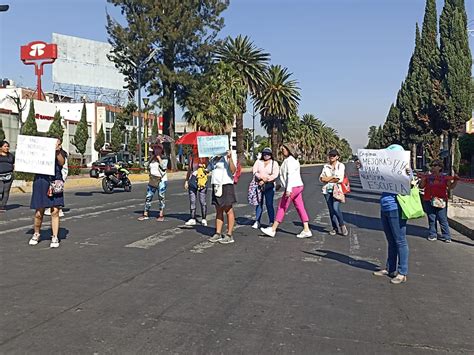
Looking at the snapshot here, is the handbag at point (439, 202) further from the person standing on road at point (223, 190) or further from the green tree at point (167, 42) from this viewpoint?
the green tree at point (167, 42)

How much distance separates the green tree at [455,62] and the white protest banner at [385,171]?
1432 centimetres

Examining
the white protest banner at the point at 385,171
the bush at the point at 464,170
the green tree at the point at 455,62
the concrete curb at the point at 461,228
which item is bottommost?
the bush at the point at 464,170

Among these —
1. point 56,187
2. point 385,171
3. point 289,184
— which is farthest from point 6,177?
point 385,171

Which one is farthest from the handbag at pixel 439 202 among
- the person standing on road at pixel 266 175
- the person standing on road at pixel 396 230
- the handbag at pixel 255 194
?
the person standing on road at pixel 396 230

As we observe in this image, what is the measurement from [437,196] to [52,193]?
23.1 ft

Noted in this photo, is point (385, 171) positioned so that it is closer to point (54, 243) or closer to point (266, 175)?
point (266, 175)

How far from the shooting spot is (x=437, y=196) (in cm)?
1023

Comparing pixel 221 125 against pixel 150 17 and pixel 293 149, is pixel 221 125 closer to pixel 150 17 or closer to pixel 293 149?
pixel 150 17

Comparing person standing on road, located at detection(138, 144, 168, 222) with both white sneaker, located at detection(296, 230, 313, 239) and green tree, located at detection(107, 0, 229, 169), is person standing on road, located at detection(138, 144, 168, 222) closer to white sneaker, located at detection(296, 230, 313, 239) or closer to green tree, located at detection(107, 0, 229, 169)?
white sneaker, located at detection(296, 230, 313, 239)

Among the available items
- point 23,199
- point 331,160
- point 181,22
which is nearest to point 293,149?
point 331,160

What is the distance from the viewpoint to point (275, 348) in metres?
4.39

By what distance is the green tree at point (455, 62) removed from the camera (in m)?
19.9

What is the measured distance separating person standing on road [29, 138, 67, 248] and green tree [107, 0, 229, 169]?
34403 mm

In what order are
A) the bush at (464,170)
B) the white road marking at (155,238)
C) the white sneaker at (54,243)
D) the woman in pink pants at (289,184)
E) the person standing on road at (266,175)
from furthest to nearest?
the bush at (464,170), the person standing on road at (266,175), the woman in pink pants at (289,184), the white road marking at (155,238), the white sneaker at (54,243)
